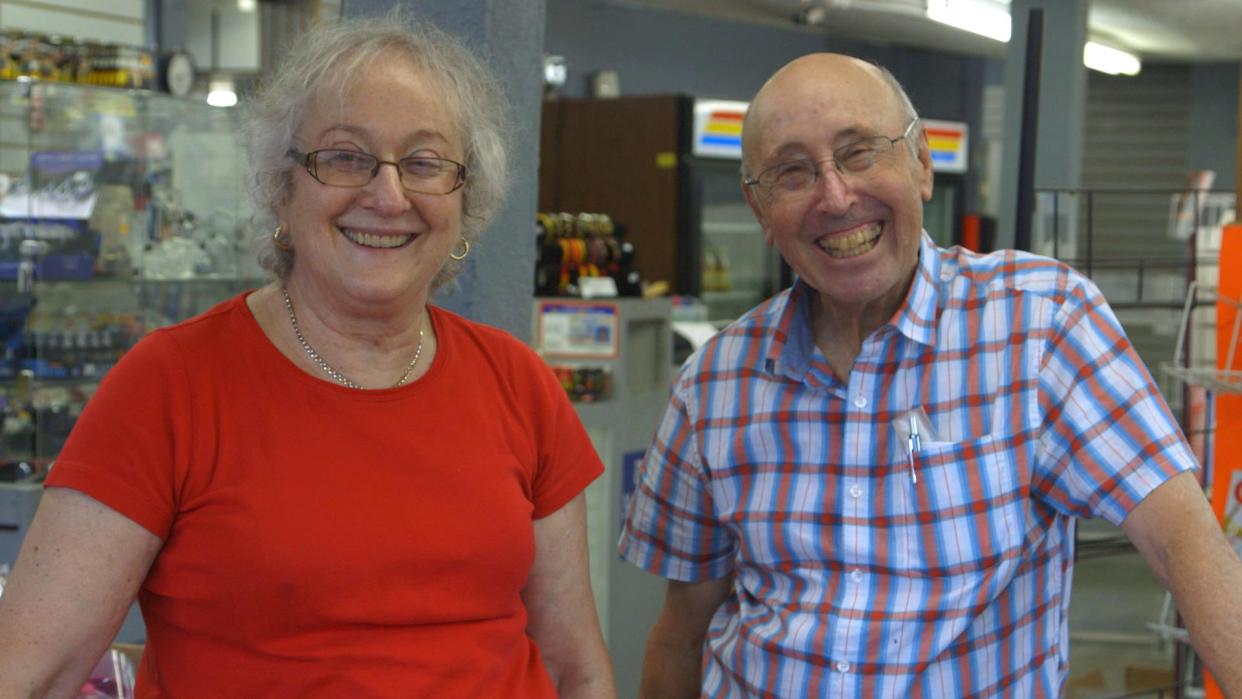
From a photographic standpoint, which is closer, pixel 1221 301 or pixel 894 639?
Answer: pixel 894 639

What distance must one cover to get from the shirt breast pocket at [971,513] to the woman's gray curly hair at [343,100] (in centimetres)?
67

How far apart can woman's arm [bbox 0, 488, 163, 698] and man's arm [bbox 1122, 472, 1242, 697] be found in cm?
115

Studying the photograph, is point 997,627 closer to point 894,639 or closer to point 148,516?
point 894,639

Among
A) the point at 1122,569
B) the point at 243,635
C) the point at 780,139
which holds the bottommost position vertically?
the point at 1122,569

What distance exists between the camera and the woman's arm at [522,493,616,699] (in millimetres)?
1754

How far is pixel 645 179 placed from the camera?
23.6 ft

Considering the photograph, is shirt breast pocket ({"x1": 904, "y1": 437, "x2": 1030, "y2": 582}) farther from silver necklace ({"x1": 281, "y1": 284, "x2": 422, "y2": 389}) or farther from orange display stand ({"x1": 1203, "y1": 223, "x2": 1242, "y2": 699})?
orange display stand ({"x1": 1203, "y1": 223, "x2": 1242, "y2": 699})

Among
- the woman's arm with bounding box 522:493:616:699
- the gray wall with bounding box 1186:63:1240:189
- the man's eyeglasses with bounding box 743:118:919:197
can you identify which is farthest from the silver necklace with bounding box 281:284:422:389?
the gray wall with bounding box 1186:63:1240:189

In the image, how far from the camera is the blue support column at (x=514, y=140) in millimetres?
2285

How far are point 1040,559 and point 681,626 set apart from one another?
0.55m

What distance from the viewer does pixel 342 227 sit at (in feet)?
5.21

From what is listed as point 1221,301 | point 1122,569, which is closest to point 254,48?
point 1122,569

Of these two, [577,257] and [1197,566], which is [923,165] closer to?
[1197,566]

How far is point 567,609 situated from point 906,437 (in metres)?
0.49
